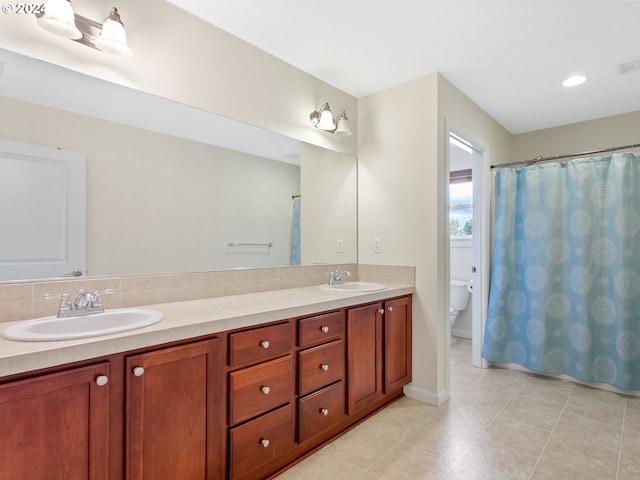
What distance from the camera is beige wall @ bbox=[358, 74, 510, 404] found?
7.96 feet

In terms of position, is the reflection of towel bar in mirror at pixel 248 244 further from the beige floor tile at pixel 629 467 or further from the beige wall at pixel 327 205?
the beige floor tile at pixel 629 467

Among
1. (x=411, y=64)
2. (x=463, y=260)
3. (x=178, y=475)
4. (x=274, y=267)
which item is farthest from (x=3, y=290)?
(x=463, y=260)

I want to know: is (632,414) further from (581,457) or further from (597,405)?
(581,457)

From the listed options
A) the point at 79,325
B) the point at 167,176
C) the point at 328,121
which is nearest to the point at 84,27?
the point at 167,176

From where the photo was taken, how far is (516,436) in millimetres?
2027

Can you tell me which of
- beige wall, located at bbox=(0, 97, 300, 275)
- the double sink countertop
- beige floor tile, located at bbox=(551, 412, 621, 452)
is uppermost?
beige wall, located at bbox=(0, 97, 300, 275)

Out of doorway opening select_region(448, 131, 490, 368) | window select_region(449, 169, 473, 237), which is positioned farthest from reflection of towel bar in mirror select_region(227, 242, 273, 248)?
window select_region(449, 169, 473, 237)

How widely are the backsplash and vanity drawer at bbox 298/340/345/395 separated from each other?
1.97 ft

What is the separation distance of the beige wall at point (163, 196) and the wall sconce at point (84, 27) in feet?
1.06

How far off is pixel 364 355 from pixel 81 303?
155 cm

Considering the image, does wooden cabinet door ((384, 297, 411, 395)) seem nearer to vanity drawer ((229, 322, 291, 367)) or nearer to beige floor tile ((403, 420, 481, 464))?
beige floor tile ((403, 420, 481, 464))

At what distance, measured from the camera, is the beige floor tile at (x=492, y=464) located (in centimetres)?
167

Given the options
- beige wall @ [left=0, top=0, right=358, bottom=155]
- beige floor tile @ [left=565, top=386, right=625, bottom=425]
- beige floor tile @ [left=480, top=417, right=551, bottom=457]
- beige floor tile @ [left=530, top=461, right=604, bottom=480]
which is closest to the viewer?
beige wall @ [left=0, top=0, right=358, bottom=155]

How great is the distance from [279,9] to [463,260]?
3.43 m
